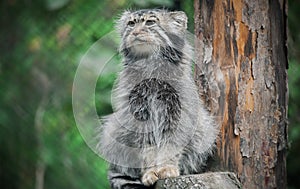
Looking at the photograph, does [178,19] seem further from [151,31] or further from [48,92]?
[48,92]

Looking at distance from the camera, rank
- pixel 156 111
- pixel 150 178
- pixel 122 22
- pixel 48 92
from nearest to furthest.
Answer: pixel 150 178
pixel 156 111
pixel 122 22
pixel 48 92

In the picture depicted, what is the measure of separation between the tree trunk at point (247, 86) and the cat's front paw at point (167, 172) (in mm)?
256

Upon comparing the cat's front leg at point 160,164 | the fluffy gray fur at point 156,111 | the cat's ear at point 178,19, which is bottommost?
the cat's front leg at point 160,164

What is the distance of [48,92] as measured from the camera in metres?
5.41

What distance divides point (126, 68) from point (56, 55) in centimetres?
196

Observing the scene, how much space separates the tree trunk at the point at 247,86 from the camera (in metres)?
3.39

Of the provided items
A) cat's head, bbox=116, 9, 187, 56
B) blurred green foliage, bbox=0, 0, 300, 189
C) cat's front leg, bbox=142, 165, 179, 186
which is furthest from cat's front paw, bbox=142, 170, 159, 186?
blurred green foliage, bbox=0, 0, 300, 189

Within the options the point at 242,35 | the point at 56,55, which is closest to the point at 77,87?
the point at 56,55

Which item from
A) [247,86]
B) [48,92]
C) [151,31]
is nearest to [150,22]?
[151,31]

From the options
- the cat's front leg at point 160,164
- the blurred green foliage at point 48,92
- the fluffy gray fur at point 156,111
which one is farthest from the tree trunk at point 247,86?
the blurred green foliage at point 48,92

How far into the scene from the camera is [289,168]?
5.19m

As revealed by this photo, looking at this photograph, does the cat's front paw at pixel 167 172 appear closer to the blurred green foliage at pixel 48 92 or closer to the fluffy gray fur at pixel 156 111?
the fluffy gray fur at pixel 156 111

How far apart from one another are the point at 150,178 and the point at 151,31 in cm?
66

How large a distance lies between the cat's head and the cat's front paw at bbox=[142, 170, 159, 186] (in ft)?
1.80
